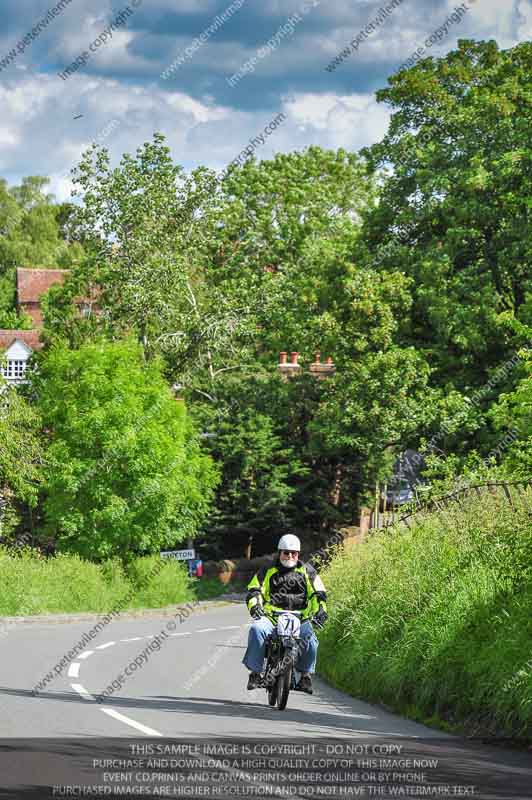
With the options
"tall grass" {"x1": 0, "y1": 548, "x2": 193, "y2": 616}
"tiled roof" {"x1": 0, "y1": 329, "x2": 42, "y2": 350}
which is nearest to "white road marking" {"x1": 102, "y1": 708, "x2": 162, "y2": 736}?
"tall grass" {"x1": 0, "y1": 548, "x2": 193, "y2": 616}

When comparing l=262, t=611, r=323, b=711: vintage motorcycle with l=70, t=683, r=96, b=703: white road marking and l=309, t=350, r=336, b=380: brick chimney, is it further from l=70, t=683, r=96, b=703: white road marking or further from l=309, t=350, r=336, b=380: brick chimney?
l=309, t=350, r=336, b=380: brick chimney

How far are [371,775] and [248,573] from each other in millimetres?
46067

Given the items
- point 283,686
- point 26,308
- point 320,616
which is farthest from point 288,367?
point 320,616

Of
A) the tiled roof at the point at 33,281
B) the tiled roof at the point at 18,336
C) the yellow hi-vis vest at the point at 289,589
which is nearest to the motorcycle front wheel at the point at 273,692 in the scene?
the yellow hi-vis vest at the point at 289,589

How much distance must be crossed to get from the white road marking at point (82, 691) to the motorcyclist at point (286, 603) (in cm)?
259

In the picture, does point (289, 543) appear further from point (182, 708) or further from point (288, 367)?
point (288, 367)

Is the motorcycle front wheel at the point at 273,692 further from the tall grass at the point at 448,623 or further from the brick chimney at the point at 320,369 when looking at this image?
the brick chimney at the point at 320,369

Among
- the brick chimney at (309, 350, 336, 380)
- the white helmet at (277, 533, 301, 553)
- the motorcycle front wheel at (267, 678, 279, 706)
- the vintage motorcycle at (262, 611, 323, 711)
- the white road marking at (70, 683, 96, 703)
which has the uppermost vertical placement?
the brick chimney at (309, 350, 336, 380)

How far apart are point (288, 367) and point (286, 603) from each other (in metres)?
49.2

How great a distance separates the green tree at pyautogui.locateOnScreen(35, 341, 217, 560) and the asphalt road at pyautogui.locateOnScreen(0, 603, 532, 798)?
1808cm

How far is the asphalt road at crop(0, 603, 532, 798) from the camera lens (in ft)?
37.6

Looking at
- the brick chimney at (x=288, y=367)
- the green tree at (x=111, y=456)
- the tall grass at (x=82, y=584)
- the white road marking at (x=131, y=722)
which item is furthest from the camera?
the brick chimney at (x=288, y=367)

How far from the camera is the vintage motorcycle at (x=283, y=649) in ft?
44.6

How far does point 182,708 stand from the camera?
14.6 m
